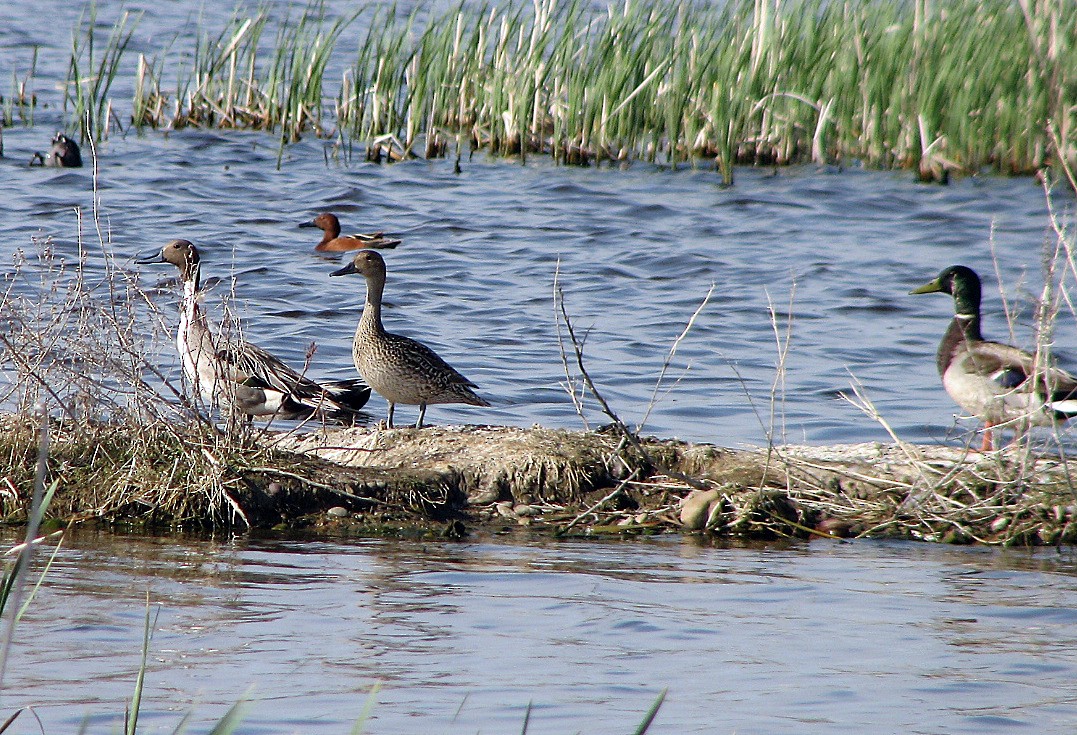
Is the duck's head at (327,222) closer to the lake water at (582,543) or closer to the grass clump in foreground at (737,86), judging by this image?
the lake water at (582,543)

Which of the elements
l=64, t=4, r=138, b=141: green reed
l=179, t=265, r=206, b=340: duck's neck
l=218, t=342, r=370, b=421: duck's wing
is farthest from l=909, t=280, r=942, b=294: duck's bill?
l=64, t=4, r=138, b=141: green reed

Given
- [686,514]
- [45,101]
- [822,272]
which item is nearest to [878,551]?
[686,514]

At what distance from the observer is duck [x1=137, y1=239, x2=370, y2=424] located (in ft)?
21.6

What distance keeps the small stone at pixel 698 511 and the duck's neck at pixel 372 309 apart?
201 cm

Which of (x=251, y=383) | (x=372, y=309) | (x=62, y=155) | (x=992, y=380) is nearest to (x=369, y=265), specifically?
(x=372, y=309)

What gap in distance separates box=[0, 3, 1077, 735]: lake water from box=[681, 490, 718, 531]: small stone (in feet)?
0.66

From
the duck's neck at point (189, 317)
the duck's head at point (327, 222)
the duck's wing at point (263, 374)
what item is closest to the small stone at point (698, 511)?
the duck's wing at point (263, 374)

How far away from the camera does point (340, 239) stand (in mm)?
14055

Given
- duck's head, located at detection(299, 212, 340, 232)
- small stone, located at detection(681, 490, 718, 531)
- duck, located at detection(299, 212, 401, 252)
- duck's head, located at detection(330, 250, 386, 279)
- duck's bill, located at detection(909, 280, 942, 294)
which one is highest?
duck's bill, located at detection(909, 280, 942, 294)

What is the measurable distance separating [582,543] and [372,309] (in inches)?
85.5

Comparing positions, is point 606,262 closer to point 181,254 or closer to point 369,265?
point 181,254

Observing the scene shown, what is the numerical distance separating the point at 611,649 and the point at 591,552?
1.33m

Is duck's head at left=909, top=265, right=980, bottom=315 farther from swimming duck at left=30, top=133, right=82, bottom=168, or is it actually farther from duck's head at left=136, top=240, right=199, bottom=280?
swimming duck at left=30, top=133, right=82, bottom=168

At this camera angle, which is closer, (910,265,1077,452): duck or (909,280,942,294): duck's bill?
(910,265,1077,452): duck
